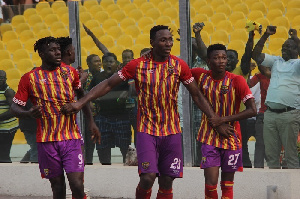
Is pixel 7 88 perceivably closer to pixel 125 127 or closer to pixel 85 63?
pixel 85 63

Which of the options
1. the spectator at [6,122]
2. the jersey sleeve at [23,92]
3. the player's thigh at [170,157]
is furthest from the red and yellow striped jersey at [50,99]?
the spectator at [6,122]

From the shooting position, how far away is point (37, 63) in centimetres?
1063

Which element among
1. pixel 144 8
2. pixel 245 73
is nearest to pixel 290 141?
pixel 245 73

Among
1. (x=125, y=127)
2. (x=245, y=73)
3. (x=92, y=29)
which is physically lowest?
(x=125, y=127)

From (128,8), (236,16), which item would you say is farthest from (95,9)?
(236,16)

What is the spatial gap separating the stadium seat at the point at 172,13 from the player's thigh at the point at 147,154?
2830mm

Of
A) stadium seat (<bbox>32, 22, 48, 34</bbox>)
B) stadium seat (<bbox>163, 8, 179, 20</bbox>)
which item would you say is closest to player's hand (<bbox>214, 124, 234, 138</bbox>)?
stadium seat (<bbox>163, 8, 179, 20</bbox>)

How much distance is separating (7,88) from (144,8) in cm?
237

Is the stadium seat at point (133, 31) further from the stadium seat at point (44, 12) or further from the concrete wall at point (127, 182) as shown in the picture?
the concrete wall at point (127, 182)

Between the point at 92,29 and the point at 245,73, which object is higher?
the point at 92,29

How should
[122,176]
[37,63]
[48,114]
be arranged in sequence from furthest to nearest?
1. [37,63]
2. [122,176]
3. [48,114]

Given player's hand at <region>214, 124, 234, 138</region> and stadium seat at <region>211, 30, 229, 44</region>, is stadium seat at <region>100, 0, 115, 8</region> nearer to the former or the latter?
stadium seat at <region>211, 30, 229, 44</region>

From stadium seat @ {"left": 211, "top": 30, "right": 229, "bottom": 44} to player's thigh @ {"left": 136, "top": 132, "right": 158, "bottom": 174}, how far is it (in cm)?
255

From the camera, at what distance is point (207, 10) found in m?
9.65
